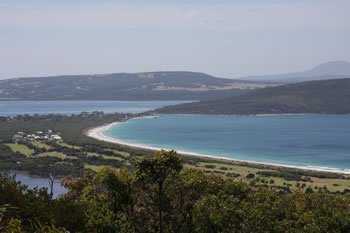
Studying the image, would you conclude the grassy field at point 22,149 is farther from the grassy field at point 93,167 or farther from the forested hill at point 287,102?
the forested hill at point 287,102

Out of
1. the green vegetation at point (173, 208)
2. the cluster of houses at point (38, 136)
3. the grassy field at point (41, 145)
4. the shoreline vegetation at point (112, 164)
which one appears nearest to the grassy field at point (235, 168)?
the shoreline vegetation at point (112, 164)

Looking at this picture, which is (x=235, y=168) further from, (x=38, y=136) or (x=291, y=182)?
(x=38, y=136)

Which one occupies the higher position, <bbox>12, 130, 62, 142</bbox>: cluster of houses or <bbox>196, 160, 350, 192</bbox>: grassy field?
<bbox>12, 130, 62, 142</bbox>: cluster of houses

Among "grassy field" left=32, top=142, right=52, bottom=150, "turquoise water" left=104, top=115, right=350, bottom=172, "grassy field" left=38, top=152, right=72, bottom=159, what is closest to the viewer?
"grassy field" left=38, top=152, right=72, bottom=159

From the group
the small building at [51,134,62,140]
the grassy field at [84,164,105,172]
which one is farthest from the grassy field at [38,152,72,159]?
the small building at [51,134,62,140]

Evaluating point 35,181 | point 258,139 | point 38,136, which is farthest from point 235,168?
point 38,136

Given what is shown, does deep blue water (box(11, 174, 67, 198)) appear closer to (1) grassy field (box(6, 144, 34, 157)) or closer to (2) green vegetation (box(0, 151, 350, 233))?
(1) grassy field (box(6, 144, 34, 157))

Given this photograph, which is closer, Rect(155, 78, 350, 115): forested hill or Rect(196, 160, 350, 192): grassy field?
Rect(196, 160, 350, 192): grassy field
